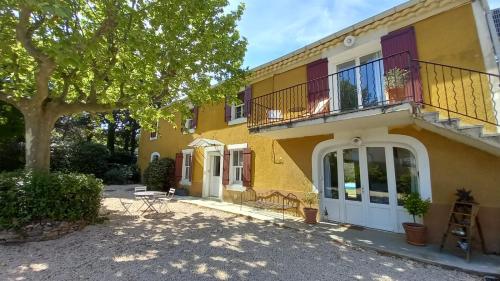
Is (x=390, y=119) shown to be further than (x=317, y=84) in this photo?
No

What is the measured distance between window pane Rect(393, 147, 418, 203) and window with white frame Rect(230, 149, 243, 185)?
6.42 metres

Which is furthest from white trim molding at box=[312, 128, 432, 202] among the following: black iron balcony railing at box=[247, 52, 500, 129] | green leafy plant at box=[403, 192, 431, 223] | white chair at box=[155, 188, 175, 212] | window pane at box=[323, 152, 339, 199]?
white chair at box=[155, 188, 175, 212]

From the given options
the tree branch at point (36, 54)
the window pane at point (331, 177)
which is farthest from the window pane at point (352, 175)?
the tree branch at point (36, 54)

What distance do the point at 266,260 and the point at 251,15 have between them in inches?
308

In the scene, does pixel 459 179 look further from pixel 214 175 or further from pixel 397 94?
pixel 214 175

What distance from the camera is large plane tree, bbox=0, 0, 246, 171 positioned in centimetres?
632

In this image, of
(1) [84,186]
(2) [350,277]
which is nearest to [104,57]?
(1) [84,186]

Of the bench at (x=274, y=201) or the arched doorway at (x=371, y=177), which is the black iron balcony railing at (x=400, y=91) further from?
the bench at (x=274, y=201)

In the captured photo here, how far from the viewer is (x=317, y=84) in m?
8.72

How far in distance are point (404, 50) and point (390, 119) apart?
2020 mm

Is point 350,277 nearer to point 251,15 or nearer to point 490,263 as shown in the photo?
point 490,263

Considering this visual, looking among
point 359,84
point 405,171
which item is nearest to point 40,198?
point 359,84

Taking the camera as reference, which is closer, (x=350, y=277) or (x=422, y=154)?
(x=350, y=277)

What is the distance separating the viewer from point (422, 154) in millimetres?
6566
